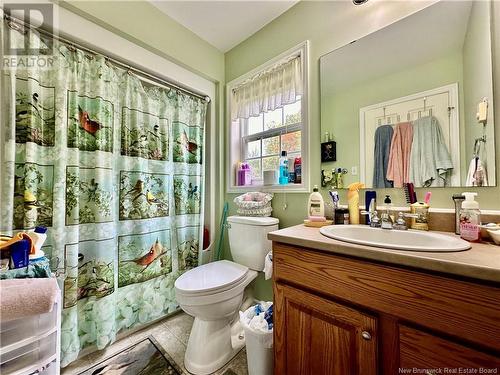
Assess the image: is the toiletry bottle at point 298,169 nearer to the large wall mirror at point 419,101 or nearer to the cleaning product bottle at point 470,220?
the large wall mirror at point 419,101

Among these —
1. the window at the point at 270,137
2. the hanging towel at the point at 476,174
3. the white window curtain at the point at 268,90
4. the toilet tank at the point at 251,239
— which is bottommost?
the toilet tank at the point at 251,239

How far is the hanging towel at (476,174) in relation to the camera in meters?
0.89

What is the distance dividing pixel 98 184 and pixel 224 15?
60.7 inches

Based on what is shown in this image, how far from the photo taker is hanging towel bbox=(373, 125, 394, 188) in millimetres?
1142

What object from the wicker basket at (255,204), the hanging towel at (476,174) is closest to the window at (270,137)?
the wicker basket at (255,204)

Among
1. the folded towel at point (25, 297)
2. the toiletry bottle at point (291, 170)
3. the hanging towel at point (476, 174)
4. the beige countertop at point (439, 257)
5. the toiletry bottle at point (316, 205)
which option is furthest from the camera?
the toiletry bottle at point (291, 170)

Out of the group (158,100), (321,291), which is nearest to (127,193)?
(158,100)

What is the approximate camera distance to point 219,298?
3.85 ft

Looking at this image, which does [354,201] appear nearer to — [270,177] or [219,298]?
[270,177]

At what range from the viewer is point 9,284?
70 cm

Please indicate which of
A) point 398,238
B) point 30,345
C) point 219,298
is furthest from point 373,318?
point 30,345

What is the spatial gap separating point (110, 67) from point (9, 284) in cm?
132

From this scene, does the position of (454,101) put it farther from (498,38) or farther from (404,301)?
(404,301)

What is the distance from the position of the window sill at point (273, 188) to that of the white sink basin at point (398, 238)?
1.48 feet
